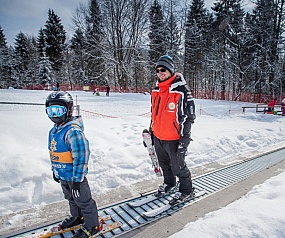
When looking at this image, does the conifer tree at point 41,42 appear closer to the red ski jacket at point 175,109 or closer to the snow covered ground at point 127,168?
the snow covered ground at point 127,168

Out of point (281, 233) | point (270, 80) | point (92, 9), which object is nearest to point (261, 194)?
point (281, 233)

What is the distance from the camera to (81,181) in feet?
6.40

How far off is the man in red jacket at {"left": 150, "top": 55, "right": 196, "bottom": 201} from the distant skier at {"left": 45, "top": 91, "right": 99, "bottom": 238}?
1.20m

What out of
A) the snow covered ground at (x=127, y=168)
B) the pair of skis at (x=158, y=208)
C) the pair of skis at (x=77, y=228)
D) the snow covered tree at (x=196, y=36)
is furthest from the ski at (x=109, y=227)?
the snow covered tree at (x=196, y=36)

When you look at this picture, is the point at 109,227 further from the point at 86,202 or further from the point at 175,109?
the point at 175,109

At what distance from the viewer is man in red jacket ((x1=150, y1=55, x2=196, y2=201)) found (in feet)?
8.83

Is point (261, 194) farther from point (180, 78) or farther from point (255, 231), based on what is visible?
point (180, 78)

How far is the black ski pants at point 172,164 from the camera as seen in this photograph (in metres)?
2.85

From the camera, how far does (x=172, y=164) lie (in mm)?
2904

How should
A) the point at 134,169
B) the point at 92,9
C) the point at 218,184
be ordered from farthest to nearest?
the point at 92,9 → the point at 134,169 → the point at 218,184

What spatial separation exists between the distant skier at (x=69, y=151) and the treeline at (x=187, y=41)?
24026mm

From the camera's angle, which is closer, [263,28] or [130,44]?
[263,28]

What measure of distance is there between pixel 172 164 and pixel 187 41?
1070 inches

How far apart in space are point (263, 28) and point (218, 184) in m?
25.5
